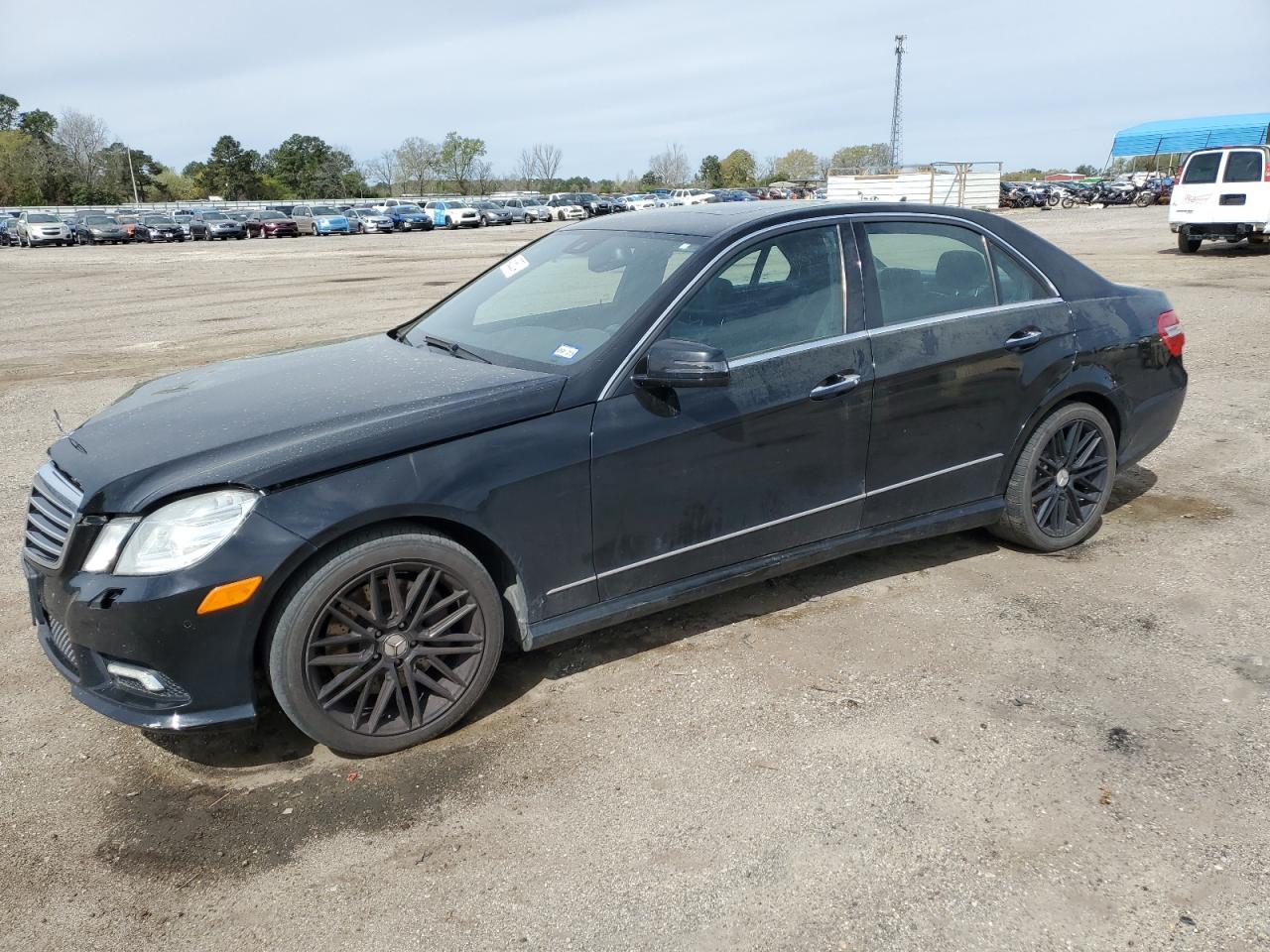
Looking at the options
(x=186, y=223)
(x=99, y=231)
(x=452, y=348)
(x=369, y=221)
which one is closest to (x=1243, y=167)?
(x=452, y=348)

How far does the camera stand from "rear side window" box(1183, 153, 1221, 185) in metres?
19.0

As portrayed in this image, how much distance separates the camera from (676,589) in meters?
3.71

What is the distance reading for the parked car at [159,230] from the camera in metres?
47.4

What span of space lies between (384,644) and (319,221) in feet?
173

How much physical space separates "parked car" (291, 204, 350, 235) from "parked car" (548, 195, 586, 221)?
12499 millimetres

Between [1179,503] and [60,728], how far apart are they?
5.57 meters

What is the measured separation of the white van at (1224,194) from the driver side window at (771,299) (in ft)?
60.4

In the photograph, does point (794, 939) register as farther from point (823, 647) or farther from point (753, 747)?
point (823, 647)

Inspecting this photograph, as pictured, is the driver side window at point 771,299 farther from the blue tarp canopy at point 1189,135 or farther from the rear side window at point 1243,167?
the blue tarp canopy at point 1189,135

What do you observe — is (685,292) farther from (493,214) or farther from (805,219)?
(493,214)

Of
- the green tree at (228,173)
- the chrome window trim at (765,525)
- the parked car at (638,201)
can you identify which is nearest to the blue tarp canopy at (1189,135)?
the parked car at (638,201)

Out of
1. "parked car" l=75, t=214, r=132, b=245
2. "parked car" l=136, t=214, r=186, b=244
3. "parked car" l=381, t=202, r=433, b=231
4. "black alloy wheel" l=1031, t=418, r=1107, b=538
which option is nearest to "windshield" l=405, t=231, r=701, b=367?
"black alloy wheel" l=1031, t=418, r=1107, b=538

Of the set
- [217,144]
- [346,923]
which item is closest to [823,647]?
[346,923]

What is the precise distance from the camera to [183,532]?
2.92 metres
